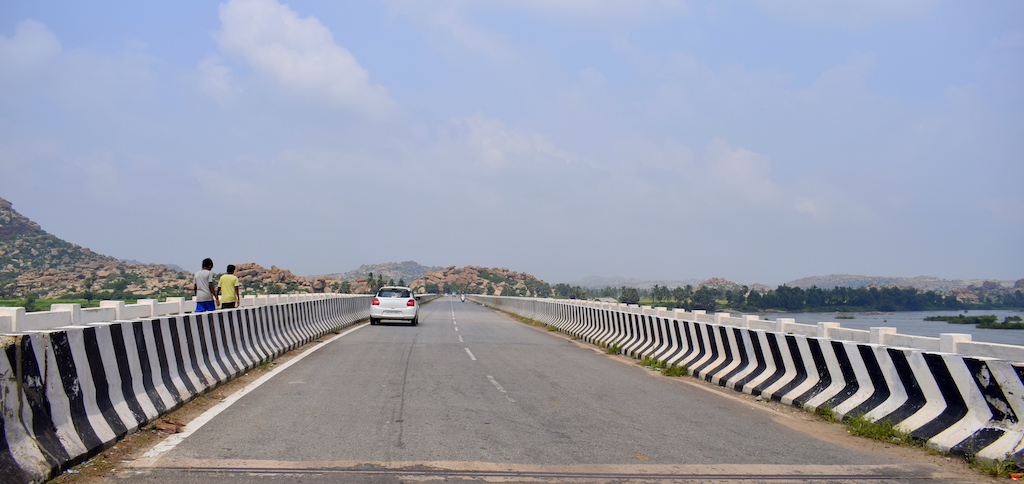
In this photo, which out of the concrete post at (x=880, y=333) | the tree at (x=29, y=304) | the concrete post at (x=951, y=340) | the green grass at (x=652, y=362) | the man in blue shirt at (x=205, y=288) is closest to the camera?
the concrete post at (x=951, y=340)

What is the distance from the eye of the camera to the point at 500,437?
6965mm

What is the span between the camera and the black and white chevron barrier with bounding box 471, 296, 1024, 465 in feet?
20.7

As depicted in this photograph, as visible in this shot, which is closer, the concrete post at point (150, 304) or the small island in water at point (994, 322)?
the concrete post at point (150, 304)

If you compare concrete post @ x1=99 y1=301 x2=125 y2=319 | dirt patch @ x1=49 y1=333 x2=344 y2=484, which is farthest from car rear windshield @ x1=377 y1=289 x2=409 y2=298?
dirt patch @ x1=49 y1=333 x2=344 y2=484

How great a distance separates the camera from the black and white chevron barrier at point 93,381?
5055mm

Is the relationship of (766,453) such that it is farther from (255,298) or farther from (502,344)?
(255,298)

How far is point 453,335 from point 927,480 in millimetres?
17395

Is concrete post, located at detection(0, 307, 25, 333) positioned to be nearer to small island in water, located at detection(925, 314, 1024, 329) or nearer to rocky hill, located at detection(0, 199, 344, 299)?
small island in water, located at detection(925, 314, 1024, 329)

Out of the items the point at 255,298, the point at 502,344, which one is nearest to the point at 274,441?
the point at 502,344

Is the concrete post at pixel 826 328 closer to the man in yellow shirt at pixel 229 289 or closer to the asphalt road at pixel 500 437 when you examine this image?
the asphalt road at pixel 500 437

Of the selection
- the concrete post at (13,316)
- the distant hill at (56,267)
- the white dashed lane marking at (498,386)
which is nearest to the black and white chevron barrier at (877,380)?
the white dashed lane marking at (498,386)

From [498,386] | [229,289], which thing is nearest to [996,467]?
[498,386]

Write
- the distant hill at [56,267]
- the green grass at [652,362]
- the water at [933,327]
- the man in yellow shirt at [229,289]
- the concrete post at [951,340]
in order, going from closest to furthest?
the concrete post at [951,340], the water at [933,327], the green grass at [652,362], the man in yellow shirt at [229,289], the distant hill at [56,267]

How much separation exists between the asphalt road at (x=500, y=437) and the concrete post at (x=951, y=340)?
63.3 inches
